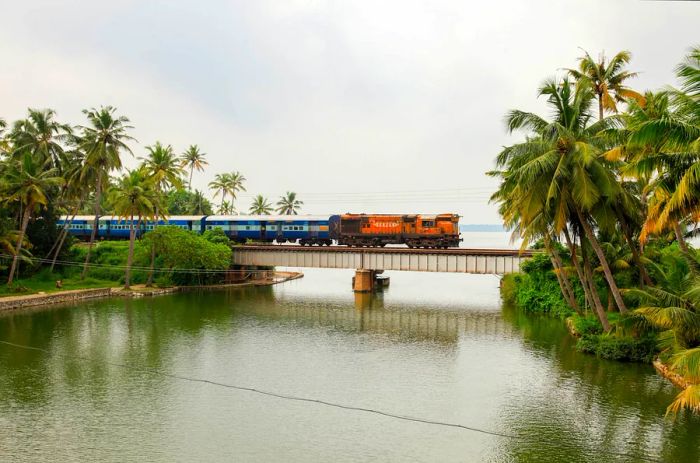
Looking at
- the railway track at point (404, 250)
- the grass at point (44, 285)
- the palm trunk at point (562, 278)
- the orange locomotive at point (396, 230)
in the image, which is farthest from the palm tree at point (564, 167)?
the grass at point (44, 285)

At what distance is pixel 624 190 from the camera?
25516 millimetres

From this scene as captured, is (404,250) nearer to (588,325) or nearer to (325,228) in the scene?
(325,228)

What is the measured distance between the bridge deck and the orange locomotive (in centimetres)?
319

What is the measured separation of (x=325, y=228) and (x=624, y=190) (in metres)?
40.8

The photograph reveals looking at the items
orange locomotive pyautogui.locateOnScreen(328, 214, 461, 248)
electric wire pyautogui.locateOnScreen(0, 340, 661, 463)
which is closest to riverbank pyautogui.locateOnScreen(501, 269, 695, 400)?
electric wire pyautogui.locateOnScreen(0, 340, 661, 463)

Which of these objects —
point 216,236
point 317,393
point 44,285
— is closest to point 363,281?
point 216,236

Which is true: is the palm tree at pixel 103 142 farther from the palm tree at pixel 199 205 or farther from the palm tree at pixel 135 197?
the palm tree at pixel 199 205

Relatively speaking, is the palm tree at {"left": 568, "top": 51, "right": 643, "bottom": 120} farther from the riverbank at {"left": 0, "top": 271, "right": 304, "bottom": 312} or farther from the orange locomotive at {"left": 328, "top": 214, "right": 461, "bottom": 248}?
the riverbank at {"left": 0, "top": 271, "right": 304, "bottom": 312}

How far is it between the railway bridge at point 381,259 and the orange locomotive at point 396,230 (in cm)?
299

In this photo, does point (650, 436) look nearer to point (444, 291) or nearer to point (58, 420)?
point (58, 420)

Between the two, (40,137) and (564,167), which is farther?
(40,137)

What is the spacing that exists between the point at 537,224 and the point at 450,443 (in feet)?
48.4

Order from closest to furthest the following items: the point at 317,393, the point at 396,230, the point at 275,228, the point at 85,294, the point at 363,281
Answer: the point at 317,393 → the point at 85,294 → the point at 396,230 → the point at 363,281 → the point at 275,228

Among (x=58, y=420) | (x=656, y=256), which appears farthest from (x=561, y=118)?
(x=58, y=420)
